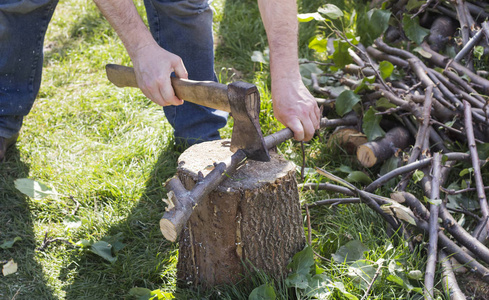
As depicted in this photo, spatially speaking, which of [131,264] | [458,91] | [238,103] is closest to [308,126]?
[238,103]

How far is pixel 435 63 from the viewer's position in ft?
10.1

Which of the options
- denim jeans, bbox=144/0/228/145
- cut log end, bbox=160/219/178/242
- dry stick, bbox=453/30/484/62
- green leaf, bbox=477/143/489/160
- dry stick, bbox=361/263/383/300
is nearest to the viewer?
cut log end, bbox=160/219/178/242

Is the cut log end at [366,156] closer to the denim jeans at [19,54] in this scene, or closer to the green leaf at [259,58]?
the green leaf at [259,58]

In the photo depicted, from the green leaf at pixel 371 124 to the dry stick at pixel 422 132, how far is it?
23 centimetres

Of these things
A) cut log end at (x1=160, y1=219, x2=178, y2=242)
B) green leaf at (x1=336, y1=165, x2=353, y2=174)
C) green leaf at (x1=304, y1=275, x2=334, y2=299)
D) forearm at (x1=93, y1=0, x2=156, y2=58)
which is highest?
forearm at (x1=93, y1=0, x2=156, y2=58)

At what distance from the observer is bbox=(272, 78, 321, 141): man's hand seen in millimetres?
1917

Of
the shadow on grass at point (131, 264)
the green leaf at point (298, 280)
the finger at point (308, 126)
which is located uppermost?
the finger at point (308, 126)

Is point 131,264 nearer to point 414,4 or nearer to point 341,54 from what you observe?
point 341,54

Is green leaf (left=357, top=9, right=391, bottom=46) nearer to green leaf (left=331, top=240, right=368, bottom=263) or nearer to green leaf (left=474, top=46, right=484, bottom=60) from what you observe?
green leaf (left=474, top=46, right=484, bottom=60)

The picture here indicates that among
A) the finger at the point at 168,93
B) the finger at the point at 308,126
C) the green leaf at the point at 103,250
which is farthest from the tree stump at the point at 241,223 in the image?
the green leaf at the point at 103,250

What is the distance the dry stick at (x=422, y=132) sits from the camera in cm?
242

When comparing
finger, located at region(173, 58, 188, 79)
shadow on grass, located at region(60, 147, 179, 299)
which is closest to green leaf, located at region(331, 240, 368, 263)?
shadow on grass, located at region(60, 147, 179, 299)

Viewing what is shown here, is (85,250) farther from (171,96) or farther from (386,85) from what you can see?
(386,85)

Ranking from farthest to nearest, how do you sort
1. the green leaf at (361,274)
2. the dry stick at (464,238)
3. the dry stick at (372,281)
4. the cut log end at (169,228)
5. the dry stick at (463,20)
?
the dry stick at (463,20) → the dry stick at (464,238) → the green leaf at (361,274) → the dry stick at (372,281) → the cut log end at (169,228)
